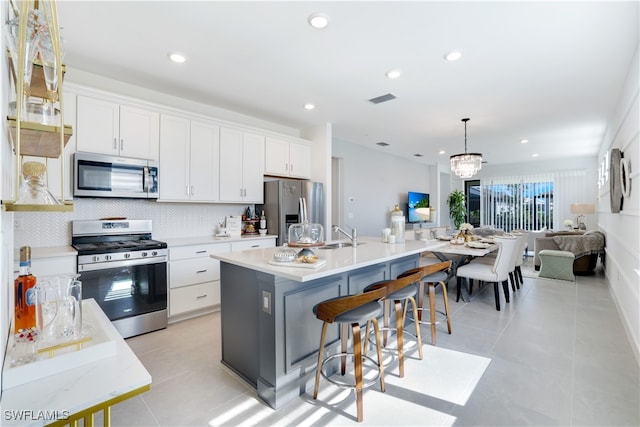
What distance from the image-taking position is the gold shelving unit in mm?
837

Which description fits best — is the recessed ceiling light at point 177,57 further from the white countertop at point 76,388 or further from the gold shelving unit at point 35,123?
the white countertop at point 76,388

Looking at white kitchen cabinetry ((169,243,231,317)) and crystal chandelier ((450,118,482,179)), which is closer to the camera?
white kitchen cabinetry ((169,243,231,317))

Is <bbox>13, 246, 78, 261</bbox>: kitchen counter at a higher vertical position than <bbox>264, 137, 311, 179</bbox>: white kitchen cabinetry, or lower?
lower

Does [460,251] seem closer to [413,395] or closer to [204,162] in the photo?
[413,395]

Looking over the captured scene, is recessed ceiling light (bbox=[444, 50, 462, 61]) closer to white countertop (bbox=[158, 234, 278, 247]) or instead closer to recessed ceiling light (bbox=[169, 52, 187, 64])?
recessed ceiling light (bbox=[169, 52, 187, 64])

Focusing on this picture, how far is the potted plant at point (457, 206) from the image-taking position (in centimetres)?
987

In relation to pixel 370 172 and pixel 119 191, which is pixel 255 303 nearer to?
pixel 119 191

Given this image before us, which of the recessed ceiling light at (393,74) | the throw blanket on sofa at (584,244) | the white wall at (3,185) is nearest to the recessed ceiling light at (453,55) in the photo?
the recessed ceiling light at (393,74)

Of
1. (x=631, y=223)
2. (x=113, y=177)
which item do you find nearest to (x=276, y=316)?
(x=113, y=177)

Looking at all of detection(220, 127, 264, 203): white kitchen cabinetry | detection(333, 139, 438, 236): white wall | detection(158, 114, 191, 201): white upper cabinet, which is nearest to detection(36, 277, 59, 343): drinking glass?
detection(158, 114, 191, 201): white upper cabinet

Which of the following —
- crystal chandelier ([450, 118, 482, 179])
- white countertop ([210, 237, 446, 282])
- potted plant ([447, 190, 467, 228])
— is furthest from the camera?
potted plant ([447, 190, 467, 228])

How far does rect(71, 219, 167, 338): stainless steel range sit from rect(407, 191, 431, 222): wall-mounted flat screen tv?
242 inches

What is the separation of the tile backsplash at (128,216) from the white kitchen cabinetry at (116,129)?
23.3 inches

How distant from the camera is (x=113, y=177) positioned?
3084 millimetres
